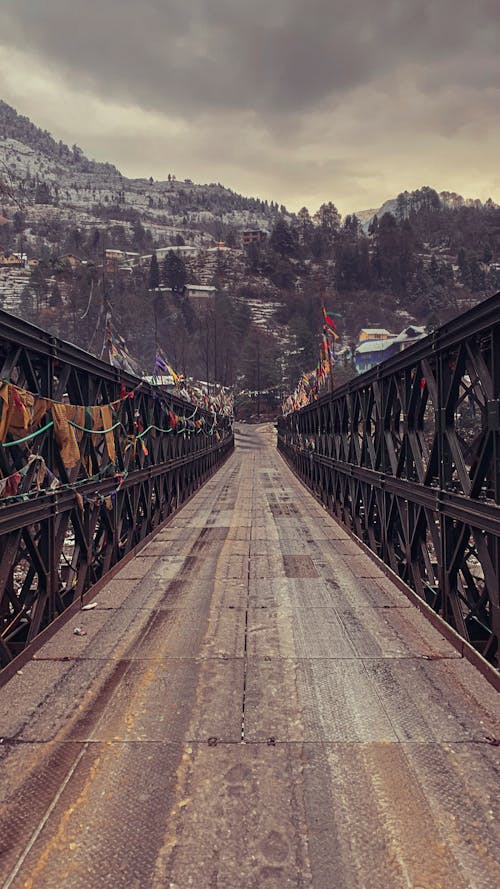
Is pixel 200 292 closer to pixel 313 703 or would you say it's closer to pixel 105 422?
pixel 105 422

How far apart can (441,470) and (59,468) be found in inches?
215

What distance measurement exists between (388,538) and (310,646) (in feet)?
13.9

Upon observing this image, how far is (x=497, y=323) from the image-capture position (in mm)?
5523

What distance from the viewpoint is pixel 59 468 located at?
311 inches

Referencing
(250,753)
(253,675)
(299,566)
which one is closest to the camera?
(250,753)

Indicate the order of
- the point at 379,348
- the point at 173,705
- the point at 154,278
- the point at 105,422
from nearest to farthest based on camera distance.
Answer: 1. the point at 173,705
2. the point at 105,422
3. the point at 379,348
4. the point at 154,278

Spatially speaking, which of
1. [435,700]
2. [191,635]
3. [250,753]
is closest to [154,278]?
[191,635]

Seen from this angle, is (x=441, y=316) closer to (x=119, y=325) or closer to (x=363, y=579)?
(x=119, y=325)

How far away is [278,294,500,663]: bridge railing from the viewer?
5930 mm

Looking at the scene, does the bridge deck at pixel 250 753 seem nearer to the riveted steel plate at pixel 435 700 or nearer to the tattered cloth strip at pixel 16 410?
the riveted steel plate at pixel 435 700

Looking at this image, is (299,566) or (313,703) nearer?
(313,703)

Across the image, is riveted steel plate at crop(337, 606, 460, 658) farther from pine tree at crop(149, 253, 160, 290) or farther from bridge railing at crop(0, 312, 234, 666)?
pine tree at crop(149, 253, 160, 290)

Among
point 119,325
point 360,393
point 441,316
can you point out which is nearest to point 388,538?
point 360,393

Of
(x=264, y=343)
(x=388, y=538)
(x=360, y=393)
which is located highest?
(x=264, y=343)
